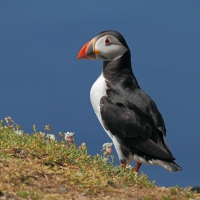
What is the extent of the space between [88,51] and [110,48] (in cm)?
46

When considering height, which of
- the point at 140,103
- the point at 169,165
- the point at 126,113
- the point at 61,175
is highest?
the point at 140,103

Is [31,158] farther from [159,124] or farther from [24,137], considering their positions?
[159,124]

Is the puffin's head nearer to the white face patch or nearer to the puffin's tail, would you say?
the white face patch

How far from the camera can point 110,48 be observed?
10078 mm

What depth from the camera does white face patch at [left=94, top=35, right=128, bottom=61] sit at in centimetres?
1008

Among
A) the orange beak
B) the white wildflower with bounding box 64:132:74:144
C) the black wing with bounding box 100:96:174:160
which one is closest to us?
the white wildflower with bounding box 64:132:74:144

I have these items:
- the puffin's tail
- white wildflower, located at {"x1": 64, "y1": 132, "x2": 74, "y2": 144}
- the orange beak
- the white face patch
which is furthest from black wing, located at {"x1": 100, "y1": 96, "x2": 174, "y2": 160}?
the orange beak

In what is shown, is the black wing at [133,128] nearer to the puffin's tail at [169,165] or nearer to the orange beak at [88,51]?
the puffin's tail at [169,165]

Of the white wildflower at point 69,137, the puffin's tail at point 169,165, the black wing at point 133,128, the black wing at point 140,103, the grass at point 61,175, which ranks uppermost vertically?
the black wing at point 140,103

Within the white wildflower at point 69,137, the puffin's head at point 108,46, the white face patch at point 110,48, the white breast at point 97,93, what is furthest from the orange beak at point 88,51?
the white wildflower at point 69,137

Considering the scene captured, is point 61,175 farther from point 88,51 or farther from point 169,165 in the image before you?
point 88,51

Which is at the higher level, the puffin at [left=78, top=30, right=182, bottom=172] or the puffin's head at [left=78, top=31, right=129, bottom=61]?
the puffin's head at [left=78, top=31, right=129, bottom=61]

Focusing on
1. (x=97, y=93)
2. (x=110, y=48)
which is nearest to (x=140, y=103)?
(x=97, y=93)

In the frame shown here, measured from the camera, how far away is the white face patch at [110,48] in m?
10.1
